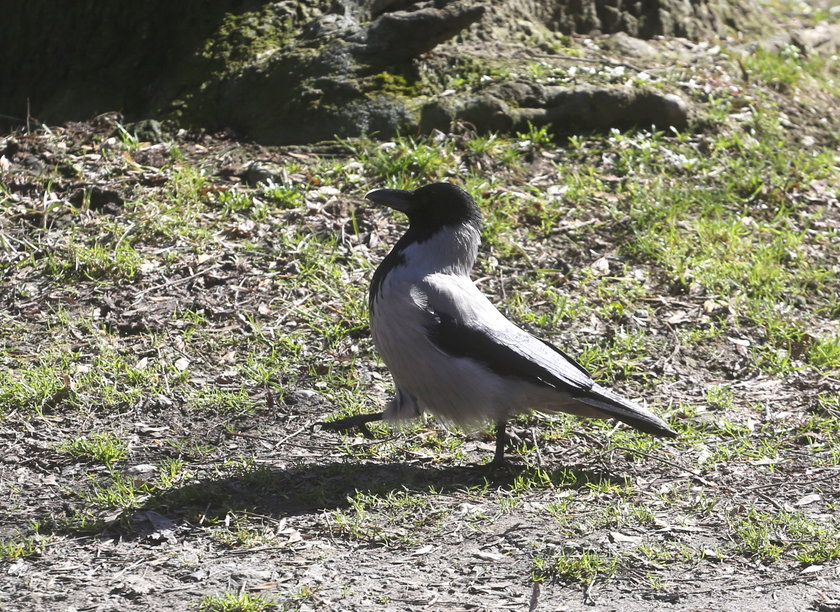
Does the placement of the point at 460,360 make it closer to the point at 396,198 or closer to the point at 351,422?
the point at 351,422

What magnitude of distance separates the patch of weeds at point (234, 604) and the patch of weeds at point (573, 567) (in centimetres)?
100

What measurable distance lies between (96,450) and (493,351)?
1.85m

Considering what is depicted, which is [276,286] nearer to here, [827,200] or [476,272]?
[476,272]

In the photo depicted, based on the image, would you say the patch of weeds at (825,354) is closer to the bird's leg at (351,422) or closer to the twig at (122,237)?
the bird's leg at (351,422)

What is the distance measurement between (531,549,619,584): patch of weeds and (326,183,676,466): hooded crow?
2.73 feet

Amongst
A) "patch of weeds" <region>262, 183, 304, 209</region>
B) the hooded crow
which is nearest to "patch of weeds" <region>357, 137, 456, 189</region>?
"patch of weeds" <region>262, 183, 304, 209</region>

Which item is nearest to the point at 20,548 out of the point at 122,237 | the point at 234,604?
the point at 234,604

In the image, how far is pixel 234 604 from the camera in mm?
3545

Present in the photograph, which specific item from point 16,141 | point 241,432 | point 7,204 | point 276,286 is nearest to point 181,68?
point 16,141

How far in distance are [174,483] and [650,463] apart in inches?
86.5

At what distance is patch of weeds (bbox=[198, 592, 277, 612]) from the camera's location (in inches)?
139

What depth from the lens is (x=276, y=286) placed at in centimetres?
609

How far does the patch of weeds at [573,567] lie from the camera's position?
12.6 ft

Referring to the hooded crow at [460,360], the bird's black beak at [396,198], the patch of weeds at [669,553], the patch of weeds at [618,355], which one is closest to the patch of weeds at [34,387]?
the hooded crow at [460,360]
